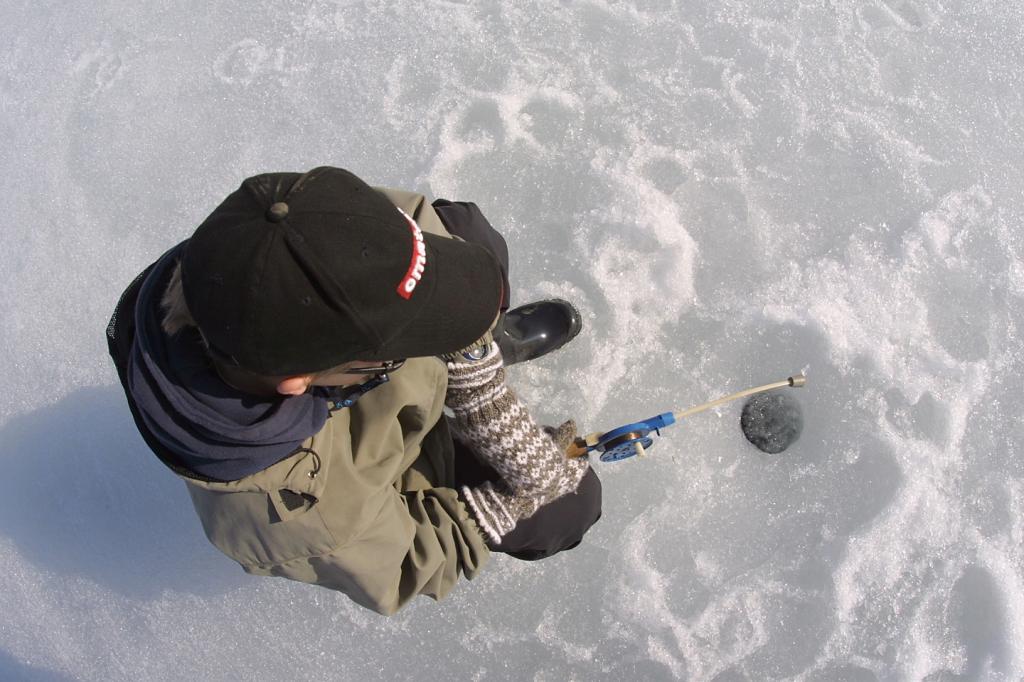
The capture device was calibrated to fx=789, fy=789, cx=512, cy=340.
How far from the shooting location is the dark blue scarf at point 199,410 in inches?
41.3

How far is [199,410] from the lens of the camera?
1045 mm

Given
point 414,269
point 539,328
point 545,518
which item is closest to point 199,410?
point 414,269

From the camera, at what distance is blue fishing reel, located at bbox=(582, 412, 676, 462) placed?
1644 mm

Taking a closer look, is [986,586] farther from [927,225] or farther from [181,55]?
[181,55]

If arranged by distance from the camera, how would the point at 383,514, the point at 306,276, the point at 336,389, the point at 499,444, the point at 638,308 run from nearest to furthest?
the point at 306,276 → the point at 336,389 → the point at 383,514 → the point at 499,444 → the point at 638,308

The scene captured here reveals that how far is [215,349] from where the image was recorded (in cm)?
102

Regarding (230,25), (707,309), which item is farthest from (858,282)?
(230,25)

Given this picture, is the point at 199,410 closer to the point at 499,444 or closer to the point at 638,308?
the point at 499,444

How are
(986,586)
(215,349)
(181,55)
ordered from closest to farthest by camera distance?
(215,349)
(986,586)
(181,55)

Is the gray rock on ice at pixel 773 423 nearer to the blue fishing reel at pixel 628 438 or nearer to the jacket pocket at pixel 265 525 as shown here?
the blue fishing reel at pixel 628 438

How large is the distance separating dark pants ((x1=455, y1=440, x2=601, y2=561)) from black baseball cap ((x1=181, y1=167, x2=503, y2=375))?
26.9 inches

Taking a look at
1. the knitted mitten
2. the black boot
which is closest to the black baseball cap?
the knitted mitten

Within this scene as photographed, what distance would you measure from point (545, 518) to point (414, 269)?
33.1 inches

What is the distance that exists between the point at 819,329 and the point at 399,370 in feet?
3.96
